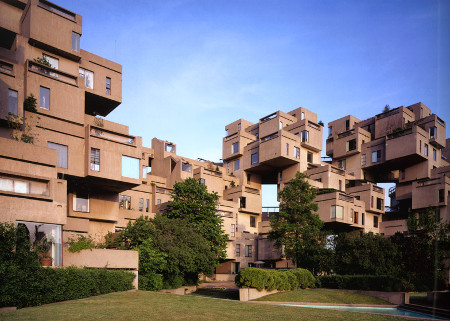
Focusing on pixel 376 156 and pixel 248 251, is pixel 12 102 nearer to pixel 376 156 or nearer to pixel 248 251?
pixel 248 251

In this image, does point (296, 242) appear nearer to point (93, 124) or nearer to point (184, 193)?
point (184, 193)

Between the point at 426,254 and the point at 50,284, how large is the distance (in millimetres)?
34705

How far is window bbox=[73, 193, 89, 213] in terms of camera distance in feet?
110

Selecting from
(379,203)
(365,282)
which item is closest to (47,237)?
(365,282)

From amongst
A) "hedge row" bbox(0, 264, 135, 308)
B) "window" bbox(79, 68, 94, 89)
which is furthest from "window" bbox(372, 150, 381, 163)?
"hedge row" bbox(0, 264, 135, 308)

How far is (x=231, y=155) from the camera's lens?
6844cm

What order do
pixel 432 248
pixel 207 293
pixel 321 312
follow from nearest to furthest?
pixel 321 312
pixel 207 293
pixel 432 248

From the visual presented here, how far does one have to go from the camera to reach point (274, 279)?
104 ft

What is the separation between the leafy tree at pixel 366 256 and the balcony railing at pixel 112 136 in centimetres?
2198

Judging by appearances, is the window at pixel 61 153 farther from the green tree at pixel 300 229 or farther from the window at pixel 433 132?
the window at pixel 433 132

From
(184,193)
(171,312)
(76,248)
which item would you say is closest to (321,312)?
(171,312)

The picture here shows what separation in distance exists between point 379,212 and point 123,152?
145ft

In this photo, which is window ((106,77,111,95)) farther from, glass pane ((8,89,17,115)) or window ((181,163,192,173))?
window ((181,163,192,173))

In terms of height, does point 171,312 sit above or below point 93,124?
below
